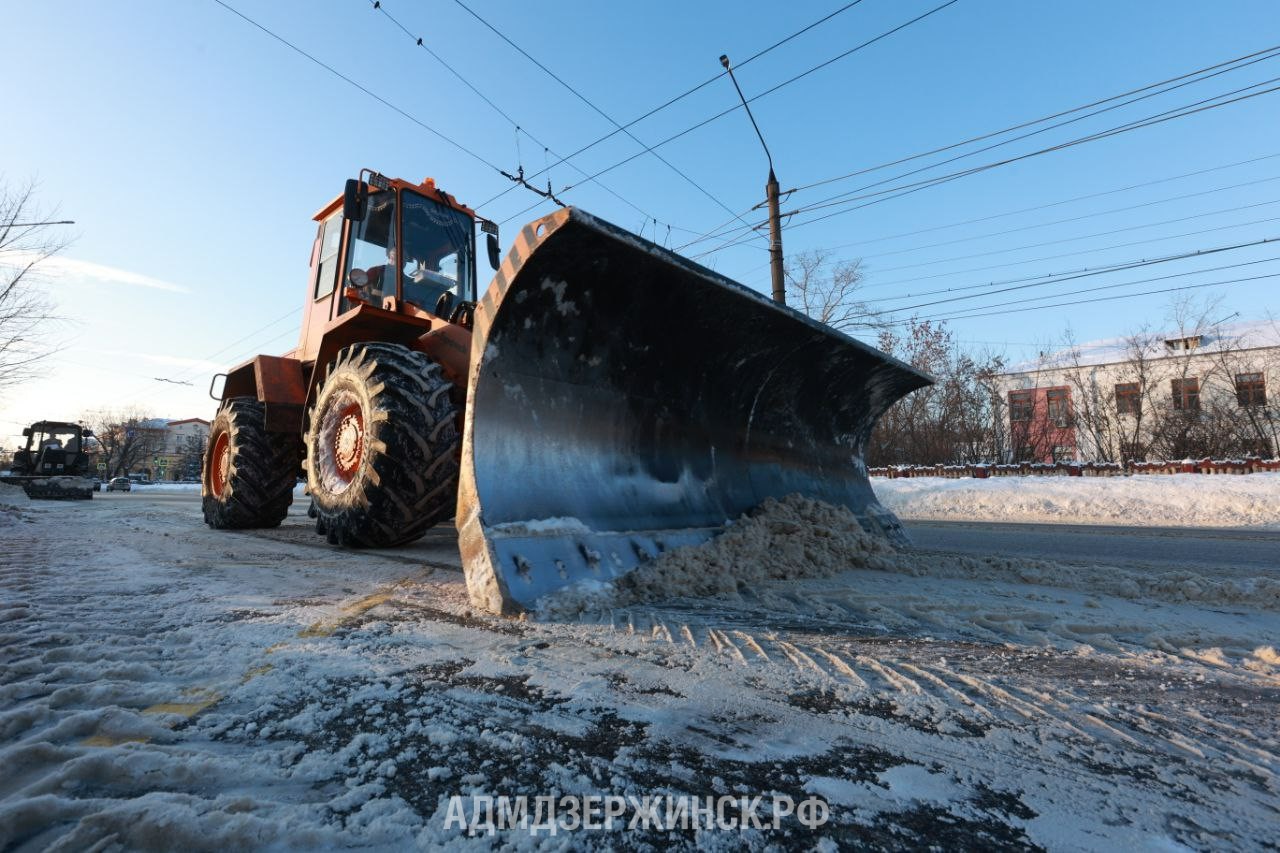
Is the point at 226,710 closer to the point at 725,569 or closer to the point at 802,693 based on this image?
the point at 802,693

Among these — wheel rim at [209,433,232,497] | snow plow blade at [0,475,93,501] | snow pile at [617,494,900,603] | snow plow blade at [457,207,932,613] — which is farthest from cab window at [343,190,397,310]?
snow plow blade at [0,475,93,501]

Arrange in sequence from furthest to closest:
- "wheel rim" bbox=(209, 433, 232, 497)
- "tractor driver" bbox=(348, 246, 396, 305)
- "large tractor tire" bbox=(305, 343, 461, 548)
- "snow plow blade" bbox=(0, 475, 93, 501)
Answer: "snow plow blade" bbox=(0, 475, 93, 501) < "wheel rim" bbox=(209, 433, 232, 497) < "tractor driver" bbox=(348, 246, 396, 305) < "large tractor tire" bbox=(305, 343, 461, 548)

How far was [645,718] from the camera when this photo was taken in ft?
4.70

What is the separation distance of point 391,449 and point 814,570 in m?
2.45

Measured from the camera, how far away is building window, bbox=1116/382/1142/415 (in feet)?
84.8

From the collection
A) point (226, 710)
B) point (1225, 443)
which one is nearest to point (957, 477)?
point (1225, 443)

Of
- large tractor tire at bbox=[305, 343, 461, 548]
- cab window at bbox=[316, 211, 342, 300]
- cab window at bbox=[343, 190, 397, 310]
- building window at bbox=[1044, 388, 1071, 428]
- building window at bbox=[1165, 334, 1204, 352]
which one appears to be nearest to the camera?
large tractor tire at bbox=[305, 343, 461, 548]

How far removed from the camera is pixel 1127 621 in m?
2.34

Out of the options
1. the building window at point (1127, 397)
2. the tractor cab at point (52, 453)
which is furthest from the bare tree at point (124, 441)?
the building window at point (1127, 397)

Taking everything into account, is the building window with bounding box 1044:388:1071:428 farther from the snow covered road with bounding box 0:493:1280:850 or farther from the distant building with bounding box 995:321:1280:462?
the snow covered road with bounding box 0:493:1280:850

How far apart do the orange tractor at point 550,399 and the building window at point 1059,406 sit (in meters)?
26.1

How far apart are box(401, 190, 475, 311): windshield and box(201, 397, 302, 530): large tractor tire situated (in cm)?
200

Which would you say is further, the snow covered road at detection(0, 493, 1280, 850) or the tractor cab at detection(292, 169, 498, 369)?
the tractor cab at detection(292, 169, 498, 369)

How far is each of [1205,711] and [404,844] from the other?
181 centimetres
